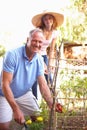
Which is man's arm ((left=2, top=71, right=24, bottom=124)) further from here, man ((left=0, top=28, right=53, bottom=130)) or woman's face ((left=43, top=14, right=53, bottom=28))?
woman's face ((left=43, top=14, right=53, bottom=28))

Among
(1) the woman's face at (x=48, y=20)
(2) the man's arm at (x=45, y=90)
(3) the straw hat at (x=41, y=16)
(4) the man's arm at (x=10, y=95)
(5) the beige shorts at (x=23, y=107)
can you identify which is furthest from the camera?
(3) the straw hat at (x=41, y=16)

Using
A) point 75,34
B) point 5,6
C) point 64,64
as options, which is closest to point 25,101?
point 64,64

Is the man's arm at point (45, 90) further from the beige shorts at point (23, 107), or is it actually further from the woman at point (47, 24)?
the woman at point (47, 24)

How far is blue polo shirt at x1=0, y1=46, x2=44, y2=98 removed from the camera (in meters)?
3.32

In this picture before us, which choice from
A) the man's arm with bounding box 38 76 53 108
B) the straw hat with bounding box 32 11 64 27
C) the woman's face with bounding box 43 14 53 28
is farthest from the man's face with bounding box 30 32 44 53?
the straw hat with bounding box 32 11 64 27

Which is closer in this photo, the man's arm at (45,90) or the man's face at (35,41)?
the man's face at (35,41)

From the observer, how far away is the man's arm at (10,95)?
305 cm

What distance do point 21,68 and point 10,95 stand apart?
0.34 m

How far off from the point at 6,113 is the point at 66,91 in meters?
1.17

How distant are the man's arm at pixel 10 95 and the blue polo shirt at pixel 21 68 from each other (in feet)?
0.16

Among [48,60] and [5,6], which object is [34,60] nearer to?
[48,60]

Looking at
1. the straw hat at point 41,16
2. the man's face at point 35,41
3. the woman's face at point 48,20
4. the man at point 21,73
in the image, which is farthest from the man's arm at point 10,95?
the straw hat at point 41,16

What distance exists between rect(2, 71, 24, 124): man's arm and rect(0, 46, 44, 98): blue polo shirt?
0.16 feet

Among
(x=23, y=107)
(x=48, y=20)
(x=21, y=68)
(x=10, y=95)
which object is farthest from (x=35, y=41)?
(x=48, y=20)
